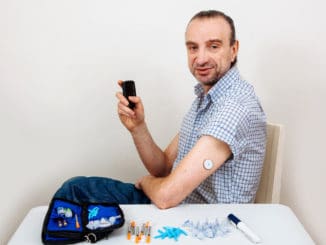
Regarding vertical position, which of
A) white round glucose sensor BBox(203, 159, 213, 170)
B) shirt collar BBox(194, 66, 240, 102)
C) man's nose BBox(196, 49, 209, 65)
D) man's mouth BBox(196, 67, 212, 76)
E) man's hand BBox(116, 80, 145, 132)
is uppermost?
man's nose BBox(196, 49, 209, 65)

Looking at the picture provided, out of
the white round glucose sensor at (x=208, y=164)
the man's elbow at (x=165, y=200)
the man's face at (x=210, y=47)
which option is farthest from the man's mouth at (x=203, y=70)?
the man's elbow at (x=165, y=200)

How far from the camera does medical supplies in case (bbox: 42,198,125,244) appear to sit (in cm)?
82

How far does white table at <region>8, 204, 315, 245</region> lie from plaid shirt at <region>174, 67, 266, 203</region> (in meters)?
0.19

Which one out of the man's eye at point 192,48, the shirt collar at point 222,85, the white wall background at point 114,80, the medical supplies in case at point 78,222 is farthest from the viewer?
the white wall background at point 114,80

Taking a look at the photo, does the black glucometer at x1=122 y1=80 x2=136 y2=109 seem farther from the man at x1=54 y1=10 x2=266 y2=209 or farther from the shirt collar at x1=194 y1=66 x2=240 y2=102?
the shirt collar at x1=194 y1=66 x2=240 y2=102

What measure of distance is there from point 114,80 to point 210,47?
63cm

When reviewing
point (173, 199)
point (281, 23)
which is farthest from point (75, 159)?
point (281, 23)

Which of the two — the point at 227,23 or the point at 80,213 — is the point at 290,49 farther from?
the point at 80,213

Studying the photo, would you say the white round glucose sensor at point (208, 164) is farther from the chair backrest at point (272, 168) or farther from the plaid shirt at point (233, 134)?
the chair backrest at point (272, 168)

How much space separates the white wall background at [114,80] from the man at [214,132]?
0.37 meters

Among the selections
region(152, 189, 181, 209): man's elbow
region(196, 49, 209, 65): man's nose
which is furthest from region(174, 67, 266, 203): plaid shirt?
region(152, 189, 181, 209): man's elbow

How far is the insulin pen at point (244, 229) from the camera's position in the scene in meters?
0.85

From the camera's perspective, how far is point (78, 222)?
88 centimetres

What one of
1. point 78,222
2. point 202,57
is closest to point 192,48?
point 202,57
